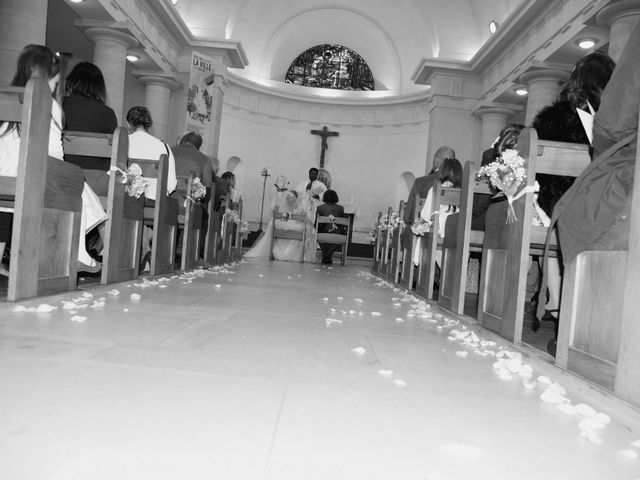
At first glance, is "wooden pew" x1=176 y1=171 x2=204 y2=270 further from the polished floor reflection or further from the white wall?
the white wall

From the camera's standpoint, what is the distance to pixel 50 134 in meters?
3.05

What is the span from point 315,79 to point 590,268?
50.0 ft

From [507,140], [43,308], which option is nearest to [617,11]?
[507,140]

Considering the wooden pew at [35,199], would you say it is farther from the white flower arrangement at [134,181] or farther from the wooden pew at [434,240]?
the wooden pew at [434,240]

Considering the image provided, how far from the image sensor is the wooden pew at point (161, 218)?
14.8ft

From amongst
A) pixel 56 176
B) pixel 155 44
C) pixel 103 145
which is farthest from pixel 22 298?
pixel 155 44

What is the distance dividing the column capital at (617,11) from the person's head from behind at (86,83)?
602 centimetres

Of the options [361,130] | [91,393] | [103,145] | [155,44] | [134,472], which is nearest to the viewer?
[134,472]

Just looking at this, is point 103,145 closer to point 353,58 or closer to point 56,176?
point 56,176

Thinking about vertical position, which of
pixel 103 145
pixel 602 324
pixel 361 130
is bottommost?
pixel 602 324

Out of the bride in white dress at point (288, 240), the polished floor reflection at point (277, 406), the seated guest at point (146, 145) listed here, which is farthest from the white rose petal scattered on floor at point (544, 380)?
the bride in white dress at point (288, 240)

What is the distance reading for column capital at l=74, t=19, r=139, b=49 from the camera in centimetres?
865

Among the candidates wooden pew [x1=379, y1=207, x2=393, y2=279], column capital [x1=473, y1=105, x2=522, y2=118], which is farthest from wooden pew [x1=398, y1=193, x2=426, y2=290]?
column capital [x1=473, y1=105, x2=522, y2=118]

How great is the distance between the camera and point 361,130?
1603cm
